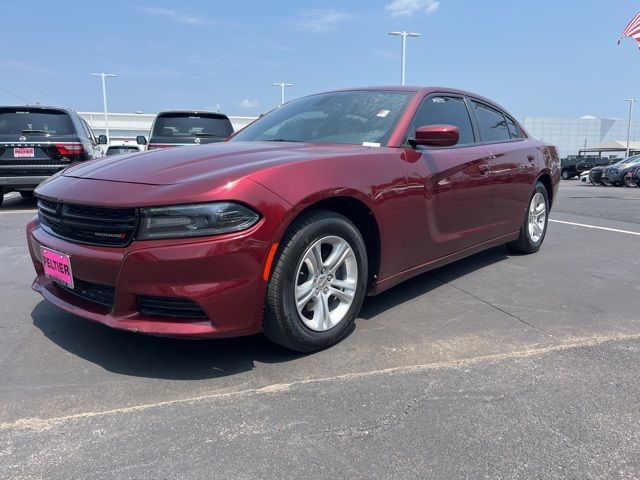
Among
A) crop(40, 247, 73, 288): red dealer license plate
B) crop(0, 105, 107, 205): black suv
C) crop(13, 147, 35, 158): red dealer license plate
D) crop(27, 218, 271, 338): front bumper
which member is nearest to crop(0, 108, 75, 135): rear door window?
crop(0, 105, 107, 205): black suv

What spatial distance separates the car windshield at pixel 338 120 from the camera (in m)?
3.58

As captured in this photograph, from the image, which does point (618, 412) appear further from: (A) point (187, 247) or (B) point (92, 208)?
(B) point (92, 208)

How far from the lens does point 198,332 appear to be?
8.03ft

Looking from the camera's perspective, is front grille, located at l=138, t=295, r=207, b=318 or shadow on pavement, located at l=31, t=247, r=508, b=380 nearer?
front grille, located at l=138, t=295, r=207, b=318

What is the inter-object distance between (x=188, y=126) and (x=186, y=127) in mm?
43

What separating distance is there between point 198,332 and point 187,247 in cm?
41

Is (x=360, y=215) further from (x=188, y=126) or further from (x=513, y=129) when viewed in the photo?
(x=188, y=126)

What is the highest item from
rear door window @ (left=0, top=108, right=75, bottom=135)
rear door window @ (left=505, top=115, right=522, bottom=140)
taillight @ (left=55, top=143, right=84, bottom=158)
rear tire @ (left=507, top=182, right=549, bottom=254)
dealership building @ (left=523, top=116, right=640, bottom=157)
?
dealership building @ (left=523, top=116, right=640, bottom=157)

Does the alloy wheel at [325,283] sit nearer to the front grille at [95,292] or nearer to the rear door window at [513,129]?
the front grille at [95,292]

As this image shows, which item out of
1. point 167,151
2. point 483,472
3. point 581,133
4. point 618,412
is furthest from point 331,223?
point 581,133

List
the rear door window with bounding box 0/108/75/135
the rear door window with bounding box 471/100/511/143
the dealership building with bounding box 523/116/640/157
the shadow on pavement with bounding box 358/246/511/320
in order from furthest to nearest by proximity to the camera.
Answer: the dealership building with bounding box 523/116/640/157 < the rear door window with bounding box 0/108/75/135 < the rear door window with bounding box 471/100/511/143 < the shadow on pavement with bounding box 358/246/511/320

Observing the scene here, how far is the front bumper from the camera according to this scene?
2377 mm

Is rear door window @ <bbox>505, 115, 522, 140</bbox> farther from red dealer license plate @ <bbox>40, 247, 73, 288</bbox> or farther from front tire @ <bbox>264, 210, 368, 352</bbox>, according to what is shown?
red dealer license plate @ <bbox>40, 247, 73, 288</bbox>

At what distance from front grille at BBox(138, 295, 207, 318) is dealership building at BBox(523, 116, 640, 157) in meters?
82.7
